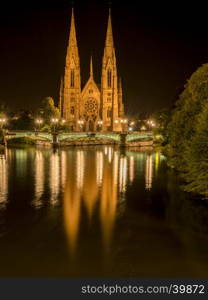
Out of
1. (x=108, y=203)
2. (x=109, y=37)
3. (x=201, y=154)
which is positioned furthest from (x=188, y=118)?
(x=109, y=37)

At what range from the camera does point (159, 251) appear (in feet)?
46.3

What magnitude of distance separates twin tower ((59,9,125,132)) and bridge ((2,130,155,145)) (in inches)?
522

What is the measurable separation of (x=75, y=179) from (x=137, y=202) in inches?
359

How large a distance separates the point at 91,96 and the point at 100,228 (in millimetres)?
73887

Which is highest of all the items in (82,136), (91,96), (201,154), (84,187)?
(91,96)

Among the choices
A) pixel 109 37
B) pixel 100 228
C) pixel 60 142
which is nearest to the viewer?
pixel 100 228

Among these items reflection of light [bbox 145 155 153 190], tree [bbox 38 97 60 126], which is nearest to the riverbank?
tree [bbox 38 97 60 126]

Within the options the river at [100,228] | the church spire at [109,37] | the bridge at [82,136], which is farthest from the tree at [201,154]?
the church spire at [109,37]

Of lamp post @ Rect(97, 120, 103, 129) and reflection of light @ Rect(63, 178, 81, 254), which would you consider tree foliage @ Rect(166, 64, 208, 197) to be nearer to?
reflection of light @ Rect(63, 178, 81, 254)

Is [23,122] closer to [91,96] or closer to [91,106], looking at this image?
[91,106]

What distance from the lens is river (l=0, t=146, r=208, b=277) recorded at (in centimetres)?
1280

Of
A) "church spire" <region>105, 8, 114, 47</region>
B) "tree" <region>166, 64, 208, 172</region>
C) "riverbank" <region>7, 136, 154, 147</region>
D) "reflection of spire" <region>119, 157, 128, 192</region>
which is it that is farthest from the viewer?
"church spire" <region>105, 8, 114, 47</region>

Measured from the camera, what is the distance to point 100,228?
672 inches

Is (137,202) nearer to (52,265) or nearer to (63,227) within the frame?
(63,227)
